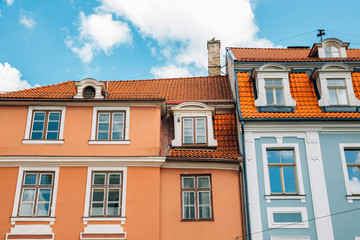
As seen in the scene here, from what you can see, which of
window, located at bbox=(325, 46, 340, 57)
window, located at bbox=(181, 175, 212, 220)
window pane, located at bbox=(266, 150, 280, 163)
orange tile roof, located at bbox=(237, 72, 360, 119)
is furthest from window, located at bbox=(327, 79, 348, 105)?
window, located at bbox=(181, 175, 212, 220)

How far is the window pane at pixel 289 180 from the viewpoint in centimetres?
1424

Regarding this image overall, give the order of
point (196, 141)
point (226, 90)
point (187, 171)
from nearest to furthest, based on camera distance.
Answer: point (187, 171), point (196, 141), point (226, 90)

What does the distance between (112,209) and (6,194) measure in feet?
12.9

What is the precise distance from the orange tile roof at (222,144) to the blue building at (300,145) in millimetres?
750

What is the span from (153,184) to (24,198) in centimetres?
473

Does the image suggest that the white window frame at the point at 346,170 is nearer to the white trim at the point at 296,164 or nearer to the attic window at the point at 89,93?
the white trim at the point at 296,164

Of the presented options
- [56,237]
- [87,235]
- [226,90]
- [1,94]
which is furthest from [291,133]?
[1,94]

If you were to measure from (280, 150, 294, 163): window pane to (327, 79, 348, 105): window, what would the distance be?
2915mm

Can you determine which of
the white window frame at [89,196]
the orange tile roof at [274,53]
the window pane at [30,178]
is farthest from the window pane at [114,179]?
the orange tile roof at [274,53]

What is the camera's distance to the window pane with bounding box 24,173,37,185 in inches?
567

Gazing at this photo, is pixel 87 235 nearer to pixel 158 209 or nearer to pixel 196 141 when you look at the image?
pixel 158 209

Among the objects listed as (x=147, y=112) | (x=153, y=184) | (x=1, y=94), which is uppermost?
(x=1, y=94)

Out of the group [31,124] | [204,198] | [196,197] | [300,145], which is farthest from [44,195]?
[300,145]

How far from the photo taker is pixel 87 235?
13523mm
